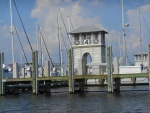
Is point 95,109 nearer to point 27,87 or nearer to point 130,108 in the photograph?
point 130,108

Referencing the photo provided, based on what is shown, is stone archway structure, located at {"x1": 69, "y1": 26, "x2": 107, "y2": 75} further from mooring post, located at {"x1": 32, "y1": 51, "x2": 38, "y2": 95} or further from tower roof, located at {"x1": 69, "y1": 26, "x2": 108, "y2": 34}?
mooring post, located at {"x1": 32, "y1": 51, "x2": 38, "y2": 95}

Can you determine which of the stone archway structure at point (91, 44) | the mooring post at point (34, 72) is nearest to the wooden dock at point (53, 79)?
the mooring post at point (34, 72)

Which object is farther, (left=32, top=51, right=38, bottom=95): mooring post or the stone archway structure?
the stone archway structure

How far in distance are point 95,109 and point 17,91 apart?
2833 centimetres

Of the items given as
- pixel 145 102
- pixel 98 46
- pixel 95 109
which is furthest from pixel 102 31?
pixel 95 109

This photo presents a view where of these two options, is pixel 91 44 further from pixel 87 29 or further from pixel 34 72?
pixel 34 72

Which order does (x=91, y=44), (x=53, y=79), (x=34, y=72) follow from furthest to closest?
(x=91, y=44)
(x=53, y=79)
(x=34, y=72)

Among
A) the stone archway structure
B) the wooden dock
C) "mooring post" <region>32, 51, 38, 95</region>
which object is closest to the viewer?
the wooden dock

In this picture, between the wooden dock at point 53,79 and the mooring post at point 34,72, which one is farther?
the mooring post at point 34,72

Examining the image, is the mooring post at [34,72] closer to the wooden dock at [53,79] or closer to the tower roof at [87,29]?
the wooden dock at [53,79]

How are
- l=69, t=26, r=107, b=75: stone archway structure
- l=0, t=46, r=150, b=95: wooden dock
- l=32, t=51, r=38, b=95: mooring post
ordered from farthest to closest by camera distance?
l=69, t=26, r=107, b=75: stone archway structure → l=32, t=51, r=38, b=95: mooring post → l=0, t=46, r=150, b=95: wooden dock

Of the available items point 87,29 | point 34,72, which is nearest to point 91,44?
point 87,29

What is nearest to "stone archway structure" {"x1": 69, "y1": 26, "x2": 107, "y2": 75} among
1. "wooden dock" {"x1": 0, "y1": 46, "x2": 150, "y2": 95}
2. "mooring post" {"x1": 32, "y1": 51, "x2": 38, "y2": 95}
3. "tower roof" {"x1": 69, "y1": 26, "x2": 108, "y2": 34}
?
"tower roof" {"x1": 69, "y1": 26, "x2": 108, "y2": 34}

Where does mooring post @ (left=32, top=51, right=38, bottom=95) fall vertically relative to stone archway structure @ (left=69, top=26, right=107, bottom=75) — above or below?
below
